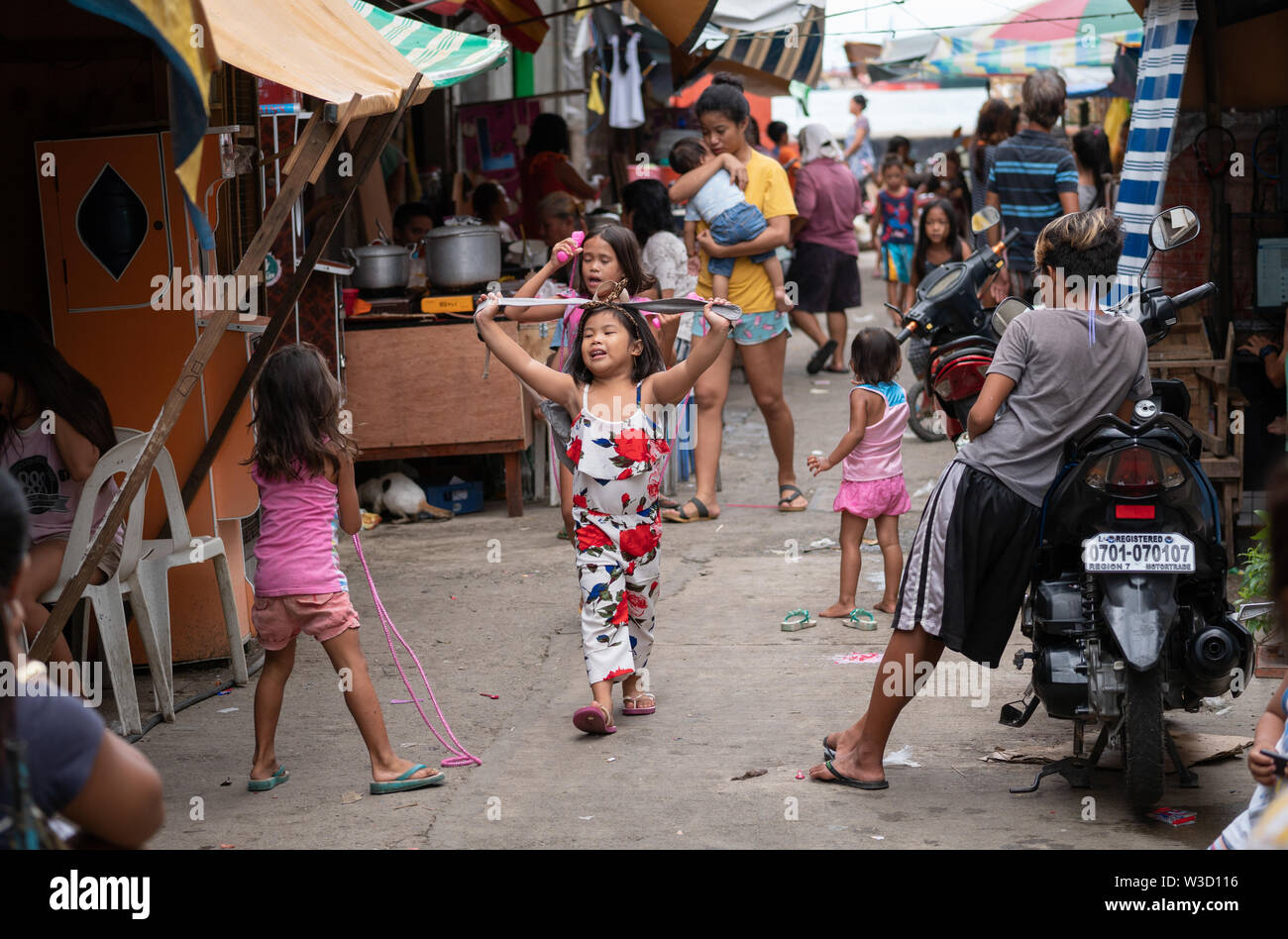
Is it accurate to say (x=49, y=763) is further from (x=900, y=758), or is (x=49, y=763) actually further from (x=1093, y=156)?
(x=1093, y=156)

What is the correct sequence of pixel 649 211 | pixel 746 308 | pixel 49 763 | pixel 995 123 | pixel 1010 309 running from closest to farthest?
pixel 49 763, pixel 1010 309, pixel 746 308, pixel 649 211, pixel 995 123

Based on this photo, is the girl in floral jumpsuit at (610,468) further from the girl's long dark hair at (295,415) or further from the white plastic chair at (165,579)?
the white plastic chair at (165,579)

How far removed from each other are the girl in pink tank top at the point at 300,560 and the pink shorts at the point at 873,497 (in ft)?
8.54

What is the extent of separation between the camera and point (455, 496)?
889cm

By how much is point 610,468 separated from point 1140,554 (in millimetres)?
1859

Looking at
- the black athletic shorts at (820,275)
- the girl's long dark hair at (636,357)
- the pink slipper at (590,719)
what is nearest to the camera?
the pink slipper at (590,719)

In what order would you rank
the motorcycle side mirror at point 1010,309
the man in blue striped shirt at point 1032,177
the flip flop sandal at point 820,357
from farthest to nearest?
1. the flip flop sandal at point 820,357
2. the man in blue striped shirt at point 1032,177
3. the motorcycle side mirror at point 1010,309

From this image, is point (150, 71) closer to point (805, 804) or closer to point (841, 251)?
point (805, 804)

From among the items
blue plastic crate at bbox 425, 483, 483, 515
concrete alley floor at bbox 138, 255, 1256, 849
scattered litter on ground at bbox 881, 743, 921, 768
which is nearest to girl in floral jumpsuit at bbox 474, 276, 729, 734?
concrete alley floor at bbox 138, 255, 1256, 849

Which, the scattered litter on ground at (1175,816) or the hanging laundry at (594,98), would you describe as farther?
the hanging laundry at (594,98)

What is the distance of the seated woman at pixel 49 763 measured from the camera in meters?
2.11

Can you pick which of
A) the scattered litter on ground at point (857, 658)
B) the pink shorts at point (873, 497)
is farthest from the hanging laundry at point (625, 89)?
the scattered litter on ground at point (857, 658)

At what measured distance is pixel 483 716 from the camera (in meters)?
5.28

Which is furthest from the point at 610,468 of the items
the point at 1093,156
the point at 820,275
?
the point at 820,275
